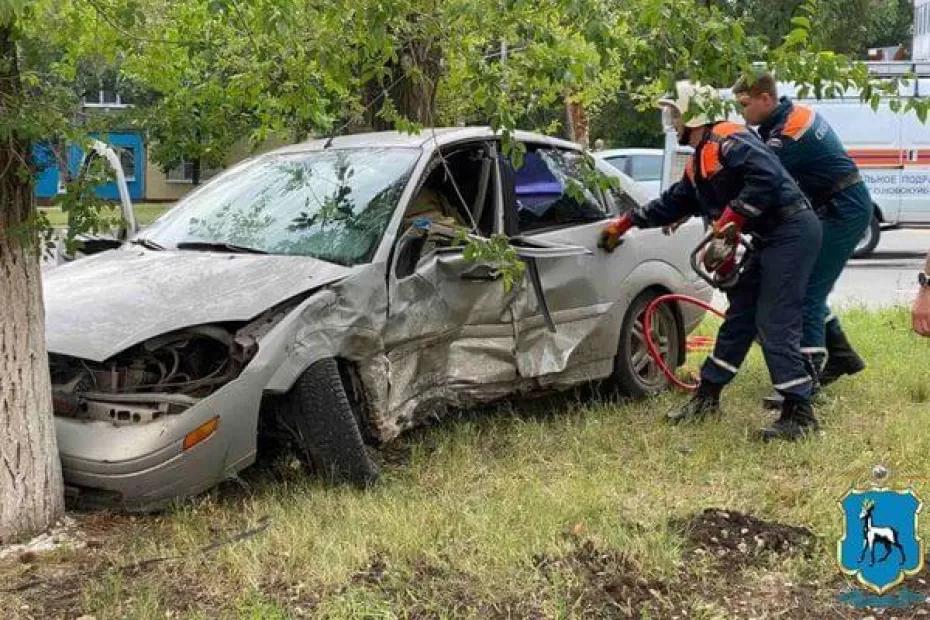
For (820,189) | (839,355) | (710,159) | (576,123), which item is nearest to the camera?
(710,159)

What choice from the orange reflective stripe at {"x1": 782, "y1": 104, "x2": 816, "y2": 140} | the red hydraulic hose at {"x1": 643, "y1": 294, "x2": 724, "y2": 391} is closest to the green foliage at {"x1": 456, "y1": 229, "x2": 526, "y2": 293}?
the red hydraulic hose at {"x1": 643, "y1": 294, "x2": 724, "y2": 391}

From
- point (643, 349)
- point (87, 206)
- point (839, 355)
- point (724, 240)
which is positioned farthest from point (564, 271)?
point (87, 206)

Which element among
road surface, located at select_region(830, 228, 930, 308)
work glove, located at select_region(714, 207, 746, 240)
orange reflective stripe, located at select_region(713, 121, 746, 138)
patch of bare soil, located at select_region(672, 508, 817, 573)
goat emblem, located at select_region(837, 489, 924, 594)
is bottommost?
road surface, located at select_region(830, 228, 930, 308)

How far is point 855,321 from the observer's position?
8844mm

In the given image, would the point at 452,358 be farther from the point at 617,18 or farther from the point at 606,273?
the point at 617,18

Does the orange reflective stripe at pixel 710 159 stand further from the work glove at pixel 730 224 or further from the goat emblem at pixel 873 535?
the goat emblem at pixel 873 535

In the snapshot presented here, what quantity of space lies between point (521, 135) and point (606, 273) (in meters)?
0.88

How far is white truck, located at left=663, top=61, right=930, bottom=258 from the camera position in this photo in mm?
14398

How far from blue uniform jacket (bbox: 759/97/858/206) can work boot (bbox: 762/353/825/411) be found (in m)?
0.85

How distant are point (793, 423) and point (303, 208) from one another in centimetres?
259

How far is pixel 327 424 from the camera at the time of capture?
13.7 feet

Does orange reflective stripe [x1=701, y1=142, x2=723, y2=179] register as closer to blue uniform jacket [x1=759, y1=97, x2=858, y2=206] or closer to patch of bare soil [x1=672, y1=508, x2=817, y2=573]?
blue uniform jacket [x1=759, y1=97, x2=858, y2=206]

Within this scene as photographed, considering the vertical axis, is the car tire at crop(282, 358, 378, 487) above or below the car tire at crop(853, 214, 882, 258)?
above

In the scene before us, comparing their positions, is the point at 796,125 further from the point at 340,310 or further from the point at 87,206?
the point at 87,206
